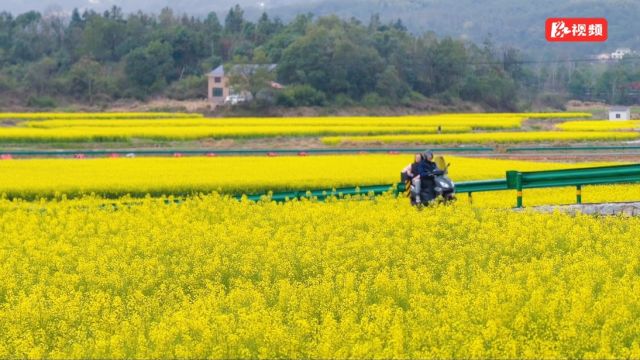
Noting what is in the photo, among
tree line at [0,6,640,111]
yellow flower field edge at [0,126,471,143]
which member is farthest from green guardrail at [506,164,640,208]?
tree line at [0,6,640,111]

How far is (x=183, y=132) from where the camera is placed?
6300cm

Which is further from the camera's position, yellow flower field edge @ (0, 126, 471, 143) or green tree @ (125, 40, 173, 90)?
green tree @ (125, 40, 173, 90)

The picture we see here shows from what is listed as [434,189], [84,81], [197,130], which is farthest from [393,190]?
[84,81]

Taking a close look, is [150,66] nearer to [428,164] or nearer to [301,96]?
[301,96]

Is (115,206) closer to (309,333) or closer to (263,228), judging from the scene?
(263,228)

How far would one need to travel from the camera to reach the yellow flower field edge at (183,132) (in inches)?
2285

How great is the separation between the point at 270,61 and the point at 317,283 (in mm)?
109531

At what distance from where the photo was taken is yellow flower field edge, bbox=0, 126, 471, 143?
190 feet

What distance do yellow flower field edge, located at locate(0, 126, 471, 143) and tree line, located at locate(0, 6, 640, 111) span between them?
116ft

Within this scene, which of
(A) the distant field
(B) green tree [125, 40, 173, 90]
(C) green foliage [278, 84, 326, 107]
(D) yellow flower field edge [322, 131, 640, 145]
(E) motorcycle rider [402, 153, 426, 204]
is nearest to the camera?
(E) motorcycle rider [402, 153, 426, 204]

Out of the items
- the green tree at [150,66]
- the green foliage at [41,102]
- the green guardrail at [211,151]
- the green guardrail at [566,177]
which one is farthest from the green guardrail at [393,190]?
the green tree at [150,66]

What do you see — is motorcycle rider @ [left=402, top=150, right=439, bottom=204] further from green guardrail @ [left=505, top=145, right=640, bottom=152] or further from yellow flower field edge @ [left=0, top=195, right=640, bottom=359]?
green guardrail @ [left=505, top=145, right=640, bottom=152]

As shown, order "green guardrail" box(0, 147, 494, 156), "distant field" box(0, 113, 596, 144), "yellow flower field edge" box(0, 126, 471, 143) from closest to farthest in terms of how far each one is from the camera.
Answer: "green guardrail" box(0, 147, 494, 156) → "yellow flower field edge" box(0, 126, 471, 143) → "distant field" box(0, 113, 596, 144)

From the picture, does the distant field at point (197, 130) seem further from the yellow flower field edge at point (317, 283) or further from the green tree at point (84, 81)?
the yellow flower field edge at point (317, 283)
